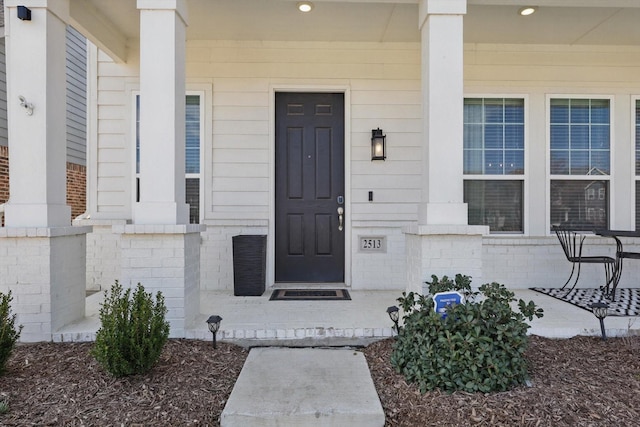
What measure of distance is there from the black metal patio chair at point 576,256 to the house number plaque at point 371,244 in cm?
183

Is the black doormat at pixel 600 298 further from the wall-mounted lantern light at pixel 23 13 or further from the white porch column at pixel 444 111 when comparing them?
the wall-mounted lantern light at pixel 23 13

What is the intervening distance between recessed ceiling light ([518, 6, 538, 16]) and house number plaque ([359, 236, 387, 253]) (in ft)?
8.58

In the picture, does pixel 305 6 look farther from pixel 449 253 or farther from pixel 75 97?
pixel 75 97

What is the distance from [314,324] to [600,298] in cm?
298

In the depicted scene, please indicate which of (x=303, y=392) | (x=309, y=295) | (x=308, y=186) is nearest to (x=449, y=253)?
(x=303, y=392)

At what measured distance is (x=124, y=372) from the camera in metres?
2.31

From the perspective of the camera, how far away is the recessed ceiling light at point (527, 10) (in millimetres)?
3805

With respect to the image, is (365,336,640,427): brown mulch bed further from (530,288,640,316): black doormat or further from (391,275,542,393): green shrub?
(530,288,640,316): black doormat

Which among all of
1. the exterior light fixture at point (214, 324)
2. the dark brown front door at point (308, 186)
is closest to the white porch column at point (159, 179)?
the exterior light fixture at point (214, 324)

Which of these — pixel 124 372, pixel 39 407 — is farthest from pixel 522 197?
pixel 39 407

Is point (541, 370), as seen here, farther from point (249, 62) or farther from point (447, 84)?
point (249, 62)

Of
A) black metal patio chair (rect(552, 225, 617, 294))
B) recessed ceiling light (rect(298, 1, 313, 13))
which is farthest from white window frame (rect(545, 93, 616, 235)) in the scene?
recessed ceiling light (rect(298, 1, 313, 13))

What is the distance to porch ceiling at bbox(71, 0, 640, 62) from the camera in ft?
12.3

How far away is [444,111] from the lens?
310cm
